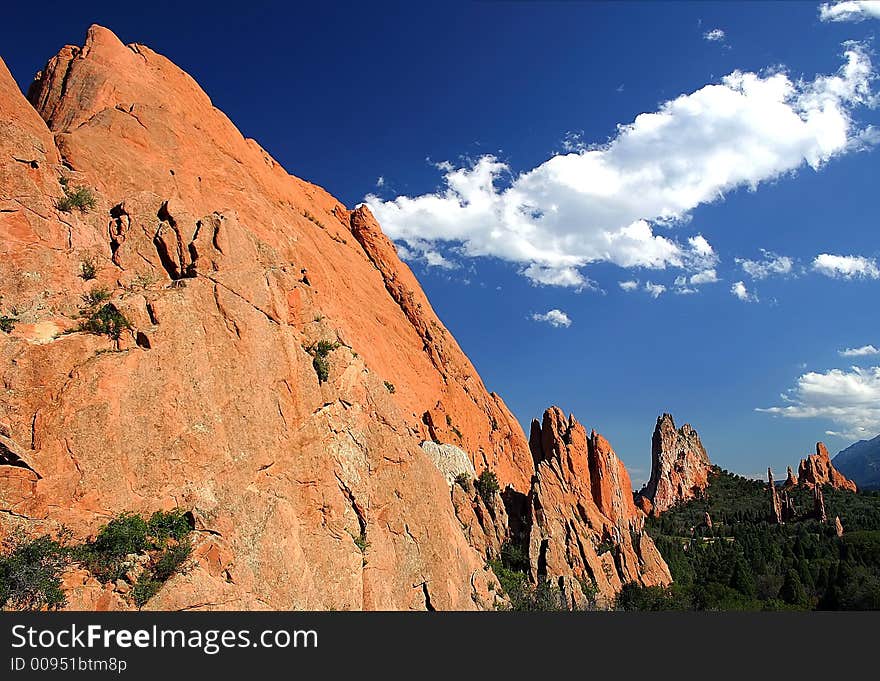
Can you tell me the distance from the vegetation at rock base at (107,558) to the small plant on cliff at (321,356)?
11.0 m

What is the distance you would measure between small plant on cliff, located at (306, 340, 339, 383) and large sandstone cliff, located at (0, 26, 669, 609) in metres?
0.36

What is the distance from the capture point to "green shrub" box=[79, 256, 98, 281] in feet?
80.7

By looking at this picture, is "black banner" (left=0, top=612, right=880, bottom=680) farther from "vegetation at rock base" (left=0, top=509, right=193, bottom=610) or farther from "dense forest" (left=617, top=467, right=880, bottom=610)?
"dense forest" (left=617, top=467, right=880, bottom=610)

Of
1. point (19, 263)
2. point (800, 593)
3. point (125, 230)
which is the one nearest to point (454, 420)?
point (125, 230)

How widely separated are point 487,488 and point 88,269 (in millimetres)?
44652

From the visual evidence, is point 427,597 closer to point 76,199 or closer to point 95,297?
point 95,297

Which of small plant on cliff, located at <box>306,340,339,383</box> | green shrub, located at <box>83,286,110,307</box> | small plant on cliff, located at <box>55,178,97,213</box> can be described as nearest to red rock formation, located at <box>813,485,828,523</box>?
small plant on cliff, located at <box>306,340,339,383</box>

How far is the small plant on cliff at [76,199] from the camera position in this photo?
2714 cm

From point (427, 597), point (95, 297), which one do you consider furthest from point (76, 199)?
point (427, 597)

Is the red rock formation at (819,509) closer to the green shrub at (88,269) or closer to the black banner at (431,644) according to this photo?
the black banner at (431,644)

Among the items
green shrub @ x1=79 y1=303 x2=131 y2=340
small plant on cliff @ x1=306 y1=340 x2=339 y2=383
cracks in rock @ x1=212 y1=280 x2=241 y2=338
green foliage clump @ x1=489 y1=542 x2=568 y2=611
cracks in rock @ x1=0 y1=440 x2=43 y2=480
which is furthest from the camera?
green foliage clump @ x1=489 y1=542 x2=568 y2=611

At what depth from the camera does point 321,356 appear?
1195 inches

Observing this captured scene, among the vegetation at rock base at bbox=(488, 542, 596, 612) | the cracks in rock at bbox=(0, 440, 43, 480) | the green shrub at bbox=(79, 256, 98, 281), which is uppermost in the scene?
the green shrub at bbox=(79, 256, 98, 281)

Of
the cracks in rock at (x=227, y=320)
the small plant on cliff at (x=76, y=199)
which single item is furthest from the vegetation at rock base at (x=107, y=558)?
the small plant on cliff at (x=76, y=199)
